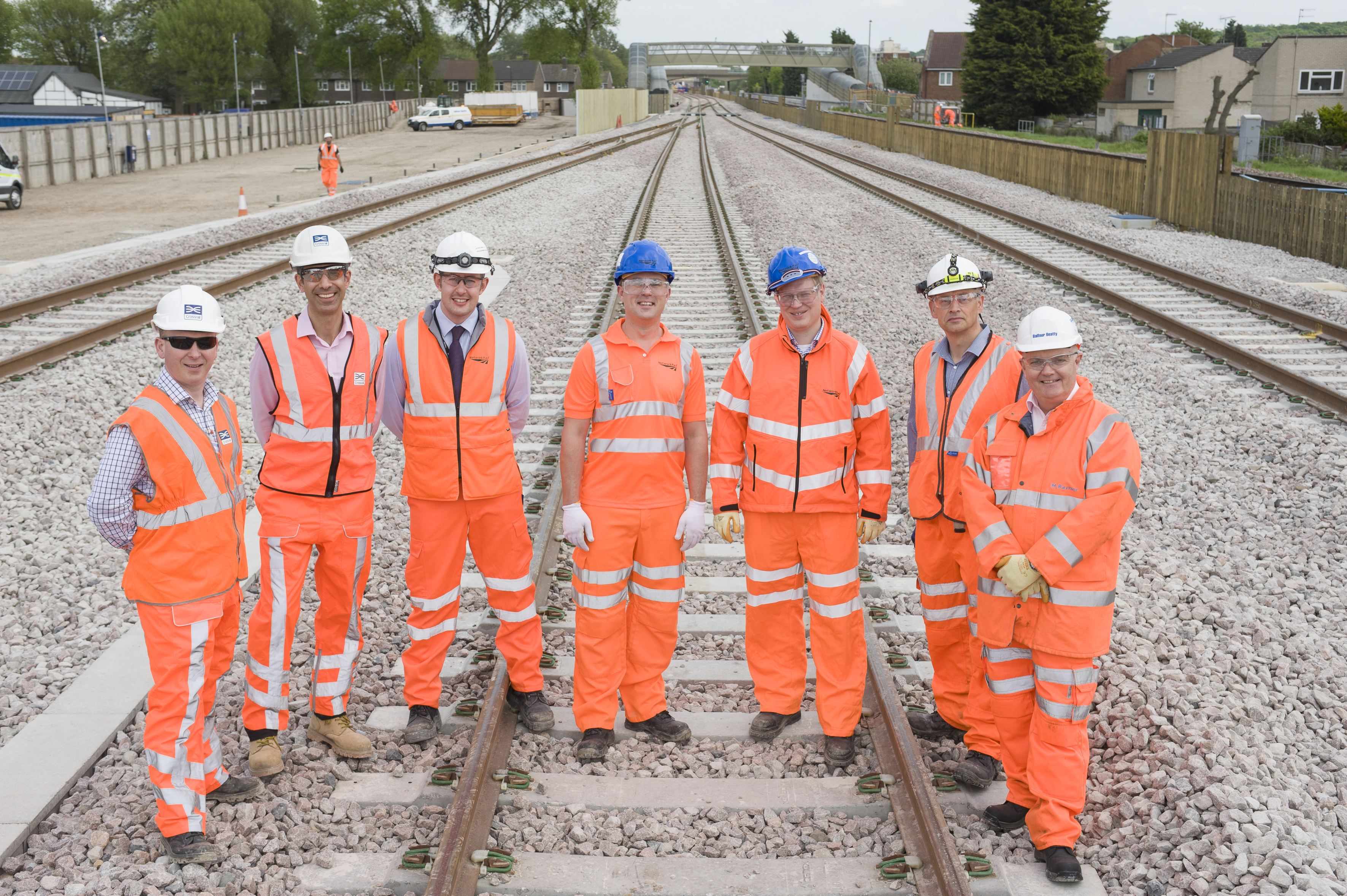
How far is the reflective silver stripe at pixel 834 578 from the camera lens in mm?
4391

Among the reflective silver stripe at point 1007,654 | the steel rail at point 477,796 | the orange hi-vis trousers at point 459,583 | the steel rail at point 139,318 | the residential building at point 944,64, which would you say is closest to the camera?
the steel rail at point 477,796

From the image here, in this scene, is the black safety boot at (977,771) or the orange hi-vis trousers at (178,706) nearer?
the orange hi-vis trousers at (178,706)

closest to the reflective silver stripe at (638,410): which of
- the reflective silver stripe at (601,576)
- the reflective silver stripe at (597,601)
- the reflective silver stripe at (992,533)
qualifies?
the reflective silver stripe at (601,576)

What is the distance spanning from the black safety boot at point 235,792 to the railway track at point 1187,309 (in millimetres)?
7937

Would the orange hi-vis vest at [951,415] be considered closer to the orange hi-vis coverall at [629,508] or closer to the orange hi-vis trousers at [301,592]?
the orange hi-vis coverall at [629,508]

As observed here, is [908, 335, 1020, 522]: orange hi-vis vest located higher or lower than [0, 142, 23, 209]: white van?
lower

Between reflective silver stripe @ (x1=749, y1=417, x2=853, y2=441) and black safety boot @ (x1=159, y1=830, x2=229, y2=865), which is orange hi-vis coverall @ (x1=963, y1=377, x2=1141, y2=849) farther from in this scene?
black safety boot @ (x1=159, y1=830, x2=229, y2=865)

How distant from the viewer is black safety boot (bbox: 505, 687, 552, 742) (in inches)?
177

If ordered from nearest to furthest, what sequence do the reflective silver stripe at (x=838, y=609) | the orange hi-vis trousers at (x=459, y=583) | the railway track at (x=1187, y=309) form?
the reflective silver stripe at (x=838, y=609) < the orange hi-vis trousers at (x=459, y=583) < the railway track at (x=1187, y=309)

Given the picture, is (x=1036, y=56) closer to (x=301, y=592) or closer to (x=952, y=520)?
(x=952, y=520)

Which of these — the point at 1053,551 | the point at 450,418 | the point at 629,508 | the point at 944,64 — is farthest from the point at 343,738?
the point at 944,64

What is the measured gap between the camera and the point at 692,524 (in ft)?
14.6

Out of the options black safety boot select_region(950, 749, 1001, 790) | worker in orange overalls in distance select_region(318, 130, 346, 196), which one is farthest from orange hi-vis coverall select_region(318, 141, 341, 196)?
black safety boot select_region(950, 749, 1001, 790)

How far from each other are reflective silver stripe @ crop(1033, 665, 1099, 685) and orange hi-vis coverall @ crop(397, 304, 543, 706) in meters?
2.08
